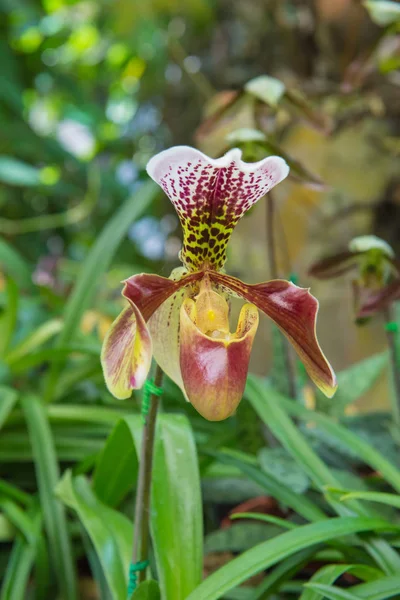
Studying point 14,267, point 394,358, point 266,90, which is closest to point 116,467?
point 394,358

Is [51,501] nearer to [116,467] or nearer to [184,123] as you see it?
[116,467]

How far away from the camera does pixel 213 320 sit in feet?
1.59

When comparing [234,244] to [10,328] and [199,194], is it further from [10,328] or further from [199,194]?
[199,194]

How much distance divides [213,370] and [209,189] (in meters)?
0.15

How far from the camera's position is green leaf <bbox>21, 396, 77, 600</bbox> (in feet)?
2.36

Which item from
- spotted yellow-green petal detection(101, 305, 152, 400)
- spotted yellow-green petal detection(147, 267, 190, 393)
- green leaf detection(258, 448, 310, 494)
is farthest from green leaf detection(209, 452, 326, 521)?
spotted yellow-green petal detection(101, 305, 152, 400)

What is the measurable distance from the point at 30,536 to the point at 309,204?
130 centimetres

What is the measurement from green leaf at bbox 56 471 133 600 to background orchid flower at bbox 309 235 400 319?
43cm

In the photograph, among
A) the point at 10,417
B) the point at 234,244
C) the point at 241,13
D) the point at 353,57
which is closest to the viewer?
the point at 10,417

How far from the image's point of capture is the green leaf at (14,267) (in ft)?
4.21

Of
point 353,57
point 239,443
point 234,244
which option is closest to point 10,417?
point 239,443

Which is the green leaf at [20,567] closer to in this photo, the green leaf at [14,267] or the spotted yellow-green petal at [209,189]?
the spotted yellow-green petal at [209,189]

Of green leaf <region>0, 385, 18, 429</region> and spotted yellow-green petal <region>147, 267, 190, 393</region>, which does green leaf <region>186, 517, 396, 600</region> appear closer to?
spotted yellow-green petal <region>147, 267, 190, 393</region>

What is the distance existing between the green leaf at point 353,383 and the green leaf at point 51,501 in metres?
0.45
